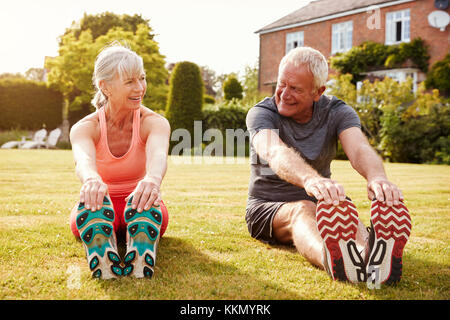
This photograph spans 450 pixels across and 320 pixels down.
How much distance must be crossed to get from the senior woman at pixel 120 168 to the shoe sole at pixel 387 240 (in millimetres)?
1197

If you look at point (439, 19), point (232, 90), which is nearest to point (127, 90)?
point (439, 19)

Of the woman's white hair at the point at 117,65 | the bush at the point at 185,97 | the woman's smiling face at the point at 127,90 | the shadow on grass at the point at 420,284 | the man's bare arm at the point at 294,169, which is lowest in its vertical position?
the shadow on grass at the point at 420,284

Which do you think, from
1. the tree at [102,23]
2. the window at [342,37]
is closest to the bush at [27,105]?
the tree at [102,23]

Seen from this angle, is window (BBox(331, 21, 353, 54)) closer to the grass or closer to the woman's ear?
A: the grass

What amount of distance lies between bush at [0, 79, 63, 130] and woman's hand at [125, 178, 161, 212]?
2877 centimetres

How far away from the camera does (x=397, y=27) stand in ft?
81.8

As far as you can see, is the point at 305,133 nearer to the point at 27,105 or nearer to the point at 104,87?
the point at 104,87

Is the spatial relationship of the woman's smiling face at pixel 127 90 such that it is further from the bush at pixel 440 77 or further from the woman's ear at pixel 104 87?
the bush at pixel 440 77

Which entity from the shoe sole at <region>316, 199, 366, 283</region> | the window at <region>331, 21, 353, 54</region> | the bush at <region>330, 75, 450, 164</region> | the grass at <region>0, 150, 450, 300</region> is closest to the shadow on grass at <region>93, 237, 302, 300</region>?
the grass at <region>0, 150, 450, 300</region>

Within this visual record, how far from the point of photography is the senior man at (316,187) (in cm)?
240

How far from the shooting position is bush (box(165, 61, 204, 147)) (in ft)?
65.9

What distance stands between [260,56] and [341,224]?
3055 cm
